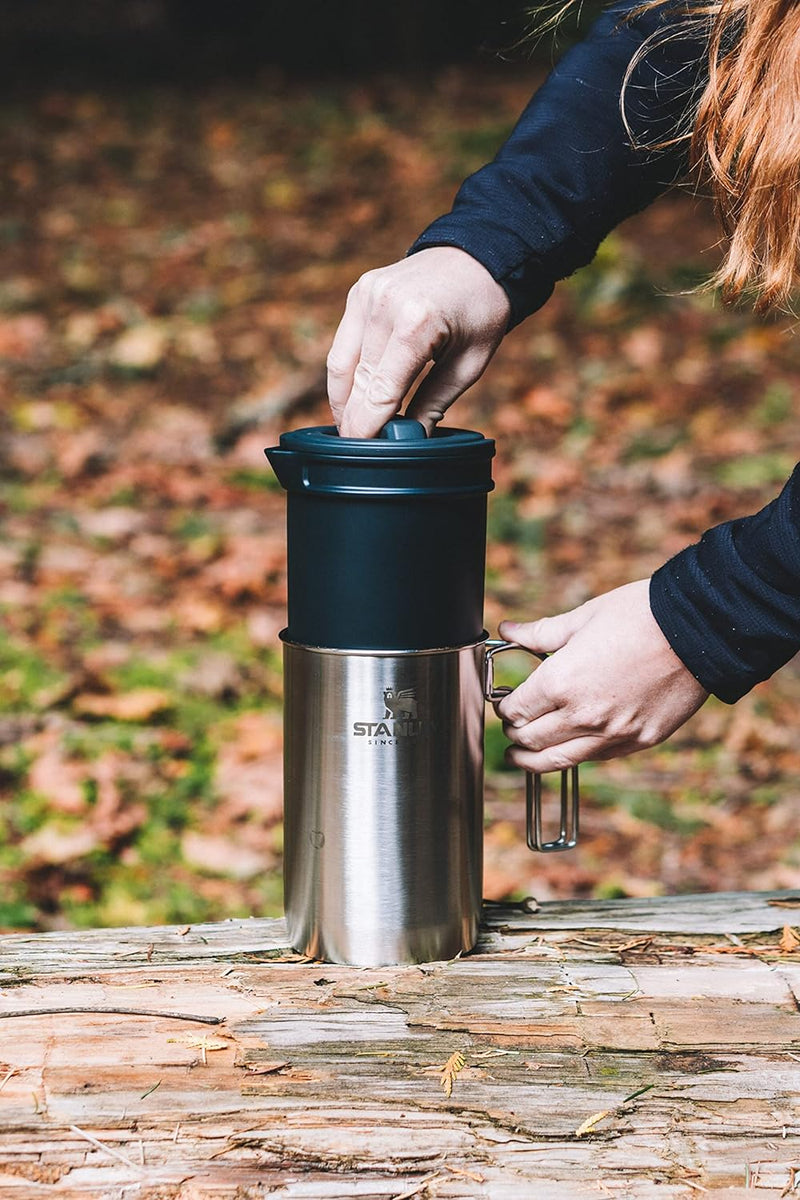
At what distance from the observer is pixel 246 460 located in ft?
20.2

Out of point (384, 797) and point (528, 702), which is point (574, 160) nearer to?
point (528, 702)

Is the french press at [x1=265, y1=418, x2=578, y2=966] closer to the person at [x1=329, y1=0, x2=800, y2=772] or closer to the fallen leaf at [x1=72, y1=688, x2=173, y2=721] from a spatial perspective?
the person at [x1=329, y1=0, x2=800, y2=772]

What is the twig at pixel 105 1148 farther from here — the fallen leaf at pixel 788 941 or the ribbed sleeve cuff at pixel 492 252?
the ribbed sleeve cuff at pixel 492 252

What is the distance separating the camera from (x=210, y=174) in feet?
30.2

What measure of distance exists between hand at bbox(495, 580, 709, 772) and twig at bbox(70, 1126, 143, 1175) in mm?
866

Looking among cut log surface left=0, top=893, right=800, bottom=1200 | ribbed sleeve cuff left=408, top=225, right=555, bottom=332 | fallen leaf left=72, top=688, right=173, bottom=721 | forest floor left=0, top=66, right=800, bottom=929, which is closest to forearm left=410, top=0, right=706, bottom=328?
ribbed sleeve cuff left=408, top=225, right=555, bottom=332

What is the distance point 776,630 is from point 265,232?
23.2 ft

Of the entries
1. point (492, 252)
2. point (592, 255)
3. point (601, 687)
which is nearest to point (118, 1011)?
point (601, 687)

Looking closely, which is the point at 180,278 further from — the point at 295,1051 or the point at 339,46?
the point at 295,1051

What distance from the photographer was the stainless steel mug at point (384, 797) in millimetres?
1979

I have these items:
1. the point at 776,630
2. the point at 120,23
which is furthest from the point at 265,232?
the point at 776,630

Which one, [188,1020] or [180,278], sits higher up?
[180,278]

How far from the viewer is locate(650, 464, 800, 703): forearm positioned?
71.5 inches

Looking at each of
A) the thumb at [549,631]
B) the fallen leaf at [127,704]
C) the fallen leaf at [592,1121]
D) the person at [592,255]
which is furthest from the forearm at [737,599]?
the fallen leaf at [127,704]
